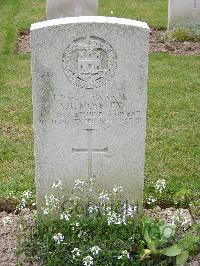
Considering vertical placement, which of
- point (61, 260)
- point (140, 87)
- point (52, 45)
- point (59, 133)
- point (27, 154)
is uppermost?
point (52, 45)

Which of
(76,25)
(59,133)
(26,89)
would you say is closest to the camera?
(76,25)

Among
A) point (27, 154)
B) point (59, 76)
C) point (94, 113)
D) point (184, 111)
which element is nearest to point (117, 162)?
point (94, 113)

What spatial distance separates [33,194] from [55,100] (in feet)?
4.90

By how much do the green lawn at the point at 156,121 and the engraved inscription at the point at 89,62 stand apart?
172cm

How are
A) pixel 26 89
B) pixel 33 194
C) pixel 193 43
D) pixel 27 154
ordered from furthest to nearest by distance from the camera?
pixel 193 43 < pixel 26 89 < pixel 27 154 < pixel 33 194

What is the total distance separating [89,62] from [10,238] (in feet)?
5.42

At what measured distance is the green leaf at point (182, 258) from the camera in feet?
15.8

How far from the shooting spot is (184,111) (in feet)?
27.7

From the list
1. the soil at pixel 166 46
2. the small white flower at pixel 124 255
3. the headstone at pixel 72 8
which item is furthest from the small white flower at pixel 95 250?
the headstone at pixel 72 8

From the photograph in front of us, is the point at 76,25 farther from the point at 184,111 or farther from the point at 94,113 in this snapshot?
the point at 184,111

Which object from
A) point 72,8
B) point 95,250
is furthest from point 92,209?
point 72,8

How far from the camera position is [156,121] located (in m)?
8.07

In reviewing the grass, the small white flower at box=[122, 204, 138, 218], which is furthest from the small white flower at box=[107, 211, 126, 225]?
the grass

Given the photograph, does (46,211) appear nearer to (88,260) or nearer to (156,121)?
(88,260)
